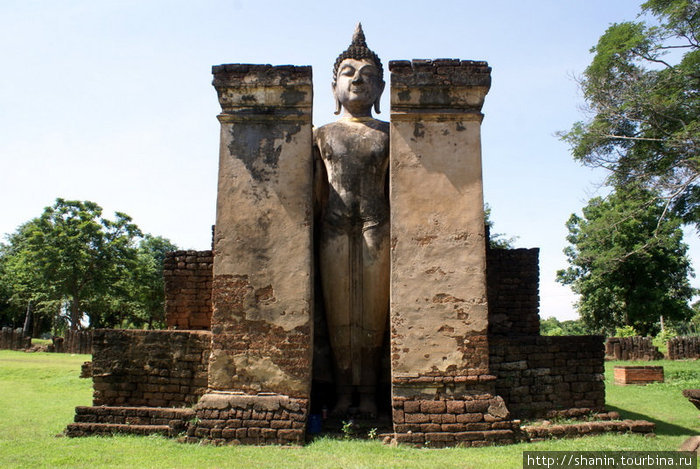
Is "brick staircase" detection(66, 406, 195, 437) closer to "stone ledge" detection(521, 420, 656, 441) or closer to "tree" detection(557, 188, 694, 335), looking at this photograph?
"stone ledge" detection(521, 420, 656, 441)

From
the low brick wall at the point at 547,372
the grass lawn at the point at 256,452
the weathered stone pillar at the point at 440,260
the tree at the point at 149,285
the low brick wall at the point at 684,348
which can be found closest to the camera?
the grass lawn at the point at 256,452

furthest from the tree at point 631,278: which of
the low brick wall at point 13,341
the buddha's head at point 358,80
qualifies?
the low brick wall at point 13,341

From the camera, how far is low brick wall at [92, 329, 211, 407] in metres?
6.84

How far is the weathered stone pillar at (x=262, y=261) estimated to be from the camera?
20.0ft

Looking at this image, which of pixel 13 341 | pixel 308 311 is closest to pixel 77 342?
Answer: pixel 13 341

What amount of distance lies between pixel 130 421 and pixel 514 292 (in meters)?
5.14

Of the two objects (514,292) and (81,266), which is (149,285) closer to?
(81,266)

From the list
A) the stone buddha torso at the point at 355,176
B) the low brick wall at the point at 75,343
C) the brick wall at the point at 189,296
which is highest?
the stone buddha torso at the point at 355,176

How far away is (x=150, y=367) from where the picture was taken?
6980mm

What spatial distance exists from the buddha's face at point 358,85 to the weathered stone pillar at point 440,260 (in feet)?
2.80

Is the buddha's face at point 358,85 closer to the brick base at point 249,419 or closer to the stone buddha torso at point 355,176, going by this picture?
the stone buddha torso at point 355,176

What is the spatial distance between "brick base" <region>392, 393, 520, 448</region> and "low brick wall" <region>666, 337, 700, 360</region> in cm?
1921

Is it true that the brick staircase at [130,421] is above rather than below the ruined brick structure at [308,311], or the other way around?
below

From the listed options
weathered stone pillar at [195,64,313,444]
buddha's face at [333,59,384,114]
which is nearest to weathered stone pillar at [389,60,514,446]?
buddha's face at [333,59,384,114]
